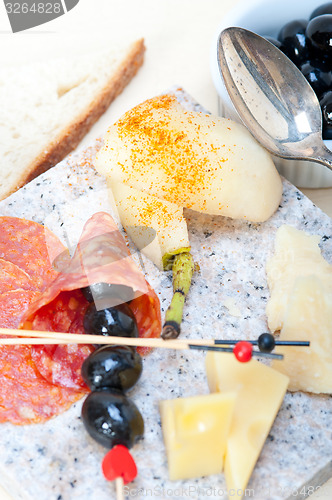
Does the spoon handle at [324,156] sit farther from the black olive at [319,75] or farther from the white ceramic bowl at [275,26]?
the black olive at [319,75]

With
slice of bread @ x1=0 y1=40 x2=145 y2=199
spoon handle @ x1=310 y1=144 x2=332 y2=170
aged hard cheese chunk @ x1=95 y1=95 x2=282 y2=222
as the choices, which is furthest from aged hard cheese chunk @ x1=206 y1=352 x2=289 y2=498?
slice of bread @ x1=0 y1=40 x2=145 y2=199

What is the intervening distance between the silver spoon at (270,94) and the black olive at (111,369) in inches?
27.1

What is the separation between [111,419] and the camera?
1228mm

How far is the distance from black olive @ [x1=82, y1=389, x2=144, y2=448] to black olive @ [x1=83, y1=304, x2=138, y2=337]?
0.13 metres

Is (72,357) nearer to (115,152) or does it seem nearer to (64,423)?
(64,423)

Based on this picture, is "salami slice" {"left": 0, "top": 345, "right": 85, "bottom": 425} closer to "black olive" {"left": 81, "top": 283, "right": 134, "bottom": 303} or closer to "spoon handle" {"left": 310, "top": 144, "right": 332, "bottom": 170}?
"black olive" {"left": 81, "top": 283, "right": 134, "bottom": 303}

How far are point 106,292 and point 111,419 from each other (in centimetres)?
26

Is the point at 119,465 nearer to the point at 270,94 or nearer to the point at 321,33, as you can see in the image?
Result: the point at 270,94

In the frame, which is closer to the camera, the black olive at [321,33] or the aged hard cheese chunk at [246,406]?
the aged hard cheese chunk at [246,406]

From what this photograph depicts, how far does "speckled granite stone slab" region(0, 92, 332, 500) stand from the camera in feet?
4.11

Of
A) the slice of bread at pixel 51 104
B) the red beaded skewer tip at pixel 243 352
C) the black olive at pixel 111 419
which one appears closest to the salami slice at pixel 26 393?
the black olive at pixel 111 419

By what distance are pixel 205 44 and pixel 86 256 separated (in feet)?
3.65

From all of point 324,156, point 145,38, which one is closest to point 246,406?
point 324,156

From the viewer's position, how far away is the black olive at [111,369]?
50.3 inches
